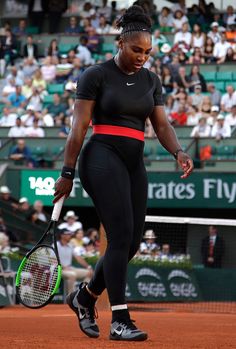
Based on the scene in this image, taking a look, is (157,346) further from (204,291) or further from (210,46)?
(210,46)

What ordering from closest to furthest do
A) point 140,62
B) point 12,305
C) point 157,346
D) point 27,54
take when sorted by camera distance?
point 157,346, point 140,62, point 12,305, point 27,54

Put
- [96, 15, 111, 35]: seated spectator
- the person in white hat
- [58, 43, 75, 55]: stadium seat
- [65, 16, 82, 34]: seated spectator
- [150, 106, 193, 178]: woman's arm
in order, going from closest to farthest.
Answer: [150, 106, 193, 178]: woman's arm < the person in white hat < [96, 15, 111, 35]: seated spectator < [58, 43, 75, 55]: stadium seat < [65, 16, 82, 34]: seated spectator

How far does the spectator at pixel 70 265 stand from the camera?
61.8ft

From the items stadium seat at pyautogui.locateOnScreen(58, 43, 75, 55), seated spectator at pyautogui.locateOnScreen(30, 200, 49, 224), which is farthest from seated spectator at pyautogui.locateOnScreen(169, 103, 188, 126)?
stadium seat at pyautogui.locateOnScreen(58, 43, 75, 55)

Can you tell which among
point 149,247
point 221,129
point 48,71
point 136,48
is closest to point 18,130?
point 48,71

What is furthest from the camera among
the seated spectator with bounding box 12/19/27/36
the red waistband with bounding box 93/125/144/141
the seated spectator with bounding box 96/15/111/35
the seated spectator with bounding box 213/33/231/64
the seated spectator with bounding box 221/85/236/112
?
the seated spectator with bounding box 12/19/27/36

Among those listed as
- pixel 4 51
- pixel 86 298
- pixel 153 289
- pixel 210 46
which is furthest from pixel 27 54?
pixel 86 298

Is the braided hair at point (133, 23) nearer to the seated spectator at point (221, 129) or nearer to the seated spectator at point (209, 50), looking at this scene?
the seated spectator at point (221, 129)

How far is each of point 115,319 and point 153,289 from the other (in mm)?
12222

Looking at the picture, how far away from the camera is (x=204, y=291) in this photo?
62.1 feet

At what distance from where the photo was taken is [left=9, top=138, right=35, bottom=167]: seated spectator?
23.0 m

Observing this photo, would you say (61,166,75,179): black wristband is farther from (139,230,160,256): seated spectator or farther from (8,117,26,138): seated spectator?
(8,117,26,138): seated spectator

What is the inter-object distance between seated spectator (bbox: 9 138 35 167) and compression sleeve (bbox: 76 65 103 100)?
51.8ft

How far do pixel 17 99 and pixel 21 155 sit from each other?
304cm
